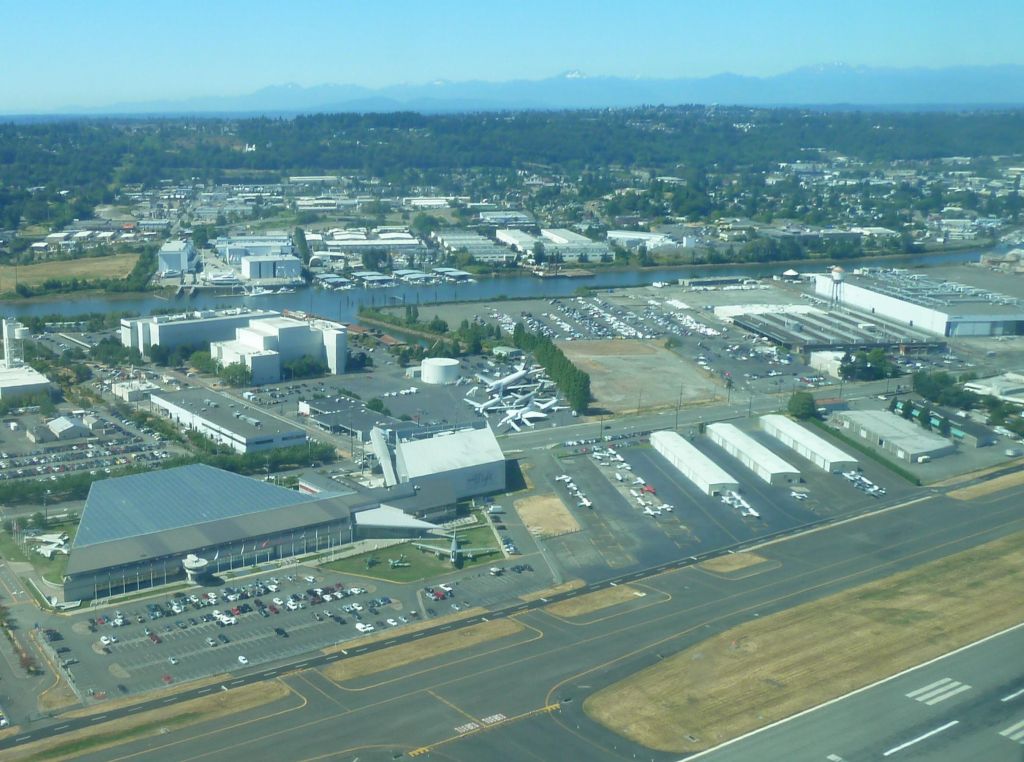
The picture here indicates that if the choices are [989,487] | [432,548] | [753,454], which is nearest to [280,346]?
[432,548]

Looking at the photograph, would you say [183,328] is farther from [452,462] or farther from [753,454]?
[753,454]

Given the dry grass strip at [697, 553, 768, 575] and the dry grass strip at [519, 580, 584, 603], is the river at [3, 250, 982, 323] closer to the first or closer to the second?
the dry grass strip at [697, 553, 768, 575]

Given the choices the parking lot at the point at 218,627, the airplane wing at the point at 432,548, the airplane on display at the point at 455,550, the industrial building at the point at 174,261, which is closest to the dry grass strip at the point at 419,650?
the parking lot at the point at 218,627

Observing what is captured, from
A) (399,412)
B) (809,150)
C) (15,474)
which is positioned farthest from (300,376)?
(809,150)

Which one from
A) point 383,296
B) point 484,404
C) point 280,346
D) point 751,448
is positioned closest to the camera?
point 751,448

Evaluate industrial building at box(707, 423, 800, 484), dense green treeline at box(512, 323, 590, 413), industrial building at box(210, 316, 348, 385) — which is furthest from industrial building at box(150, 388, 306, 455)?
industrial building at box(707, 423, 800, 484)

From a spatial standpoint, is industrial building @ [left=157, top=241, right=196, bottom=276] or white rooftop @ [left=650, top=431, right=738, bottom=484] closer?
white rooftop @ [left=650, top=431, right=738, bottom=484]
